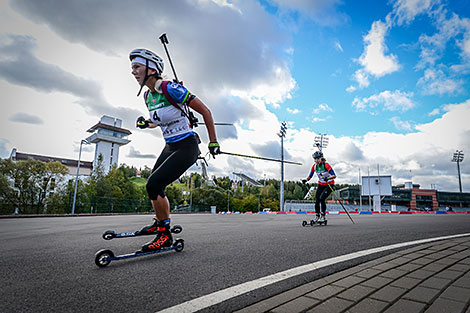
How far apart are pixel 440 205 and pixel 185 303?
109313 mm

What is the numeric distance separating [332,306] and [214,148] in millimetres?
2233

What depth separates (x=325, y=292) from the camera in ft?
6.33

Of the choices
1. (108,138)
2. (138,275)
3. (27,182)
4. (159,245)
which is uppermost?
(108,138)

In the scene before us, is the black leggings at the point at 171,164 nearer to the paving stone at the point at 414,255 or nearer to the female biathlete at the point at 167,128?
the female biathlete at the point at 167,128

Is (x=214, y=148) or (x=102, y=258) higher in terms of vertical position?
(x=214, y=148)

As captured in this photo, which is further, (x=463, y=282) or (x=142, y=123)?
(x=142, y=123)

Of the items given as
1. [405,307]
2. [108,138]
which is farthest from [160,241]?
[108,138]

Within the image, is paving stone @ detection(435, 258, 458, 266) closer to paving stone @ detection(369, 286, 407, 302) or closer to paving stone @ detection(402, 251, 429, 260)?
paving stone @ detection(402, 251, 429, 260)

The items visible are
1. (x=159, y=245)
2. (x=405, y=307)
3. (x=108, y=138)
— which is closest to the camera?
(x=405, y=307)

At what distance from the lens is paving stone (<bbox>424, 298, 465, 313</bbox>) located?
1.62 m

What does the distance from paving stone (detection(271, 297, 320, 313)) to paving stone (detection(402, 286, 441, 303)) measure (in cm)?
69

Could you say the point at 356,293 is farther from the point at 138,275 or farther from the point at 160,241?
the point at 160,241

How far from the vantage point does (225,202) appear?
250 feet

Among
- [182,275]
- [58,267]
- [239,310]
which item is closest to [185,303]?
[239,310]
